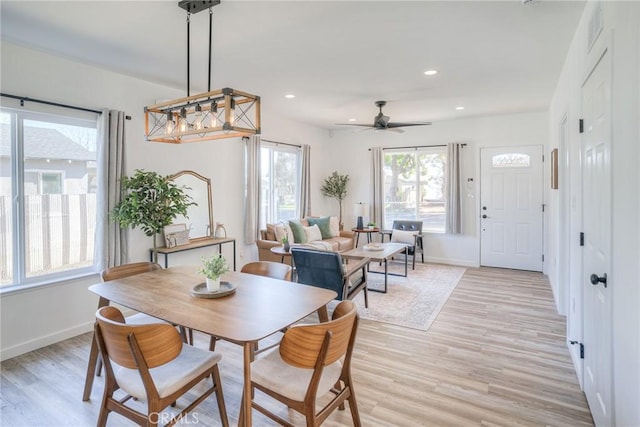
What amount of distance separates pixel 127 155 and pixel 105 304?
2.00 metres

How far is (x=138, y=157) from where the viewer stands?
4.08 metres

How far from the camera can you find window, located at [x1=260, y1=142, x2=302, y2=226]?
6.14 metres

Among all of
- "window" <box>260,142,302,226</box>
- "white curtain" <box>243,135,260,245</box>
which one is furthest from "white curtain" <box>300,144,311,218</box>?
"white curtain" <box>243,135,260,245</box>

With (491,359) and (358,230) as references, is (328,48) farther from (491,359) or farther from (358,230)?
(358,230)

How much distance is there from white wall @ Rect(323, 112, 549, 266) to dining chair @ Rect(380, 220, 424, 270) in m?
0.40

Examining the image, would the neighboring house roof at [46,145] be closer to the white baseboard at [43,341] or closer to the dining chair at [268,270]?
the white baseboard at [43,341]

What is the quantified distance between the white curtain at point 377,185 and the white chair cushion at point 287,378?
5551 millimetres

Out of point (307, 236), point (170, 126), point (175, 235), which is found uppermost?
point (170, 126)

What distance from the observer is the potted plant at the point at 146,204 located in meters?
3.64

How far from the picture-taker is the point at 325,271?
12.3ft

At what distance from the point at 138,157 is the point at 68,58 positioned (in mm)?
1140

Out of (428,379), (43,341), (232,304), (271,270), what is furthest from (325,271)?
(43,341)

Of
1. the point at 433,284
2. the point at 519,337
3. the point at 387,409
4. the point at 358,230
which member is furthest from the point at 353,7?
the point at 358,230

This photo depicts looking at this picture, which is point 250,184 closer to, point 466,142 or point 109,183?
point 109,183
